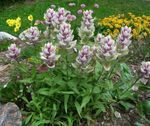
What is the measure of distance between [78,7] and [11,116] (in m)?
7.64

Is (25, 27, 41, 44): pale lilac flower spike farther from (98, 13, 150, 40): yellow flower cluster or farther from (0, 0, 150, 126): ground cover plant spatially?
(98, 13, 150, 40): yellow flower cluster

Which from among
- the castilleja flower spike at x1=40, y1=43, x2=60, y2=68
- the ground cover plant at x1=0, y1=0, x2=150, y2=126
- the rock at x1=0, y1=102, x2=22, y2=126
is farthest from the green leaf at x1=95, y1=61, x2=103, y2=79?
the rock at x1=0, y1=102, x2=22, y2=126

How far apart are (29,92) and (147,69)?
53.1 inches

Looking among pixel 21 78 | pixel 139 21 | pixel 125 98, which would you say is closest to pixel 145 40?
pixel 139 21

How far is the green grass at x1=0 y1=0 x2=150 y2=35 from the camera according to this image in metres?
11.7

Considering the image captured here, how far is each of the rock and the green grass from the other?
20.4ft

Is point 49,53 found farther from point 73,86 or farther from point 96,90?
point 96,90

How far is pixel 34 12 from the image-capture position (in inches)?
471

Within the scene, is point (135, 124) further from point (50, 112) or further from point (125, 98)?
point (50, 112)

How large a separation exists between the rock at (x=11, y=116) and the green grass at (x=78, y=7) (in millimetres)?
6205

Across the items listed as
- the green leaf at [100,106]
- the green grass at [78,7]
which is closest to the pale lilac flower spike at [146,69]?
the green leaf at [100,106]

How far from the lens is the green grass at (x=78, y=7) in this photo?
11664 mm

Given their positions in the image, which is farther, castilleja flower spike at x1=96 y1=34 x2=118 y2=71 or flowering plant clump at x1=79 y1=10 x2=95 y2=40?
flowering plant clump at x1=79 y1=10 x2=95 y2=40

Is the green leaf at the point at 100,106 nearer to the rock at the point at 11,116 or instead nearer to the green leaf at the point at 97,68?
the green leaf at the point at 97,68
